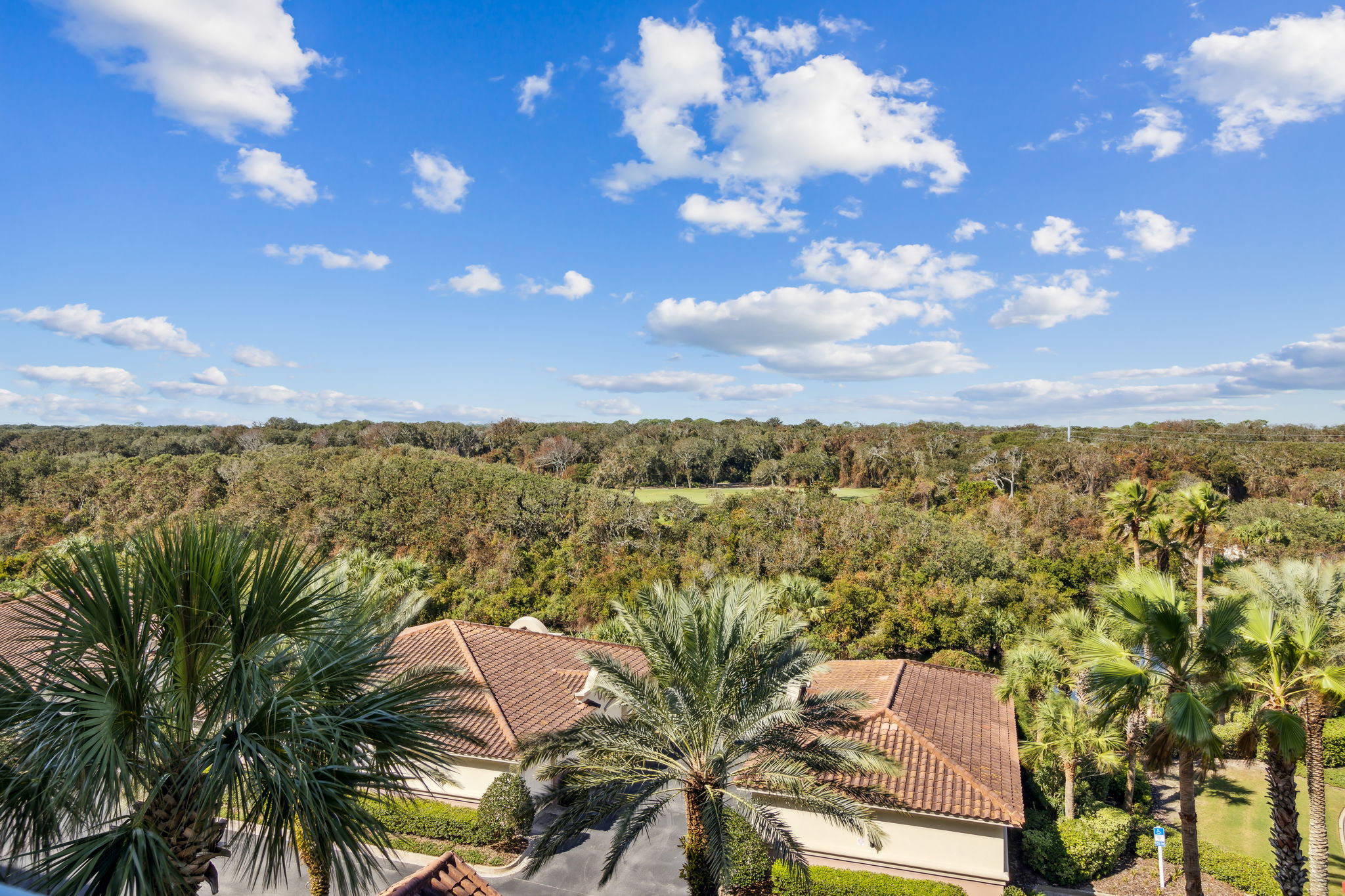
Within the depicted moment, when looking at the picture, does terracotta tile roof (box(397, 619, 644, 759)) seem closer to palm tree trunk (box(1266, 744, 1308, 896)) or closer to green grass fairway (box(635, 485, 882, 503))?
palm tree trunk (box(1266, 744, 1308, 896))

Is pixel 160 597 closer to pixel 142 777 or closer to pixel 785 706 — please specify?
pixel 142 777

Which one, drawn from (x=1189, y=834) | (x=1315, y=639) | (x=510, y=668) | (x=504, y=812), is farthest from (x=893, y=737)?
→ (x=510, y=668)

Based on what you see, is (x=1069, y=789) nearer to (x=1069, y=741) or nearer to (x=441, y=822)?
(x=1069, y=741)

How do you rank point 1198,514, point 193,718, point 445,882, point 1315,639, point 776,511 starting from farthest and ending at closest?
point 776,511 < point 1198,514 < point 1315,639 < point 445,882 < point 193,718

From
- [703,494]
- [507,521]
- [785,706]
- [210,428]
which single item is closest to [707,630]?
[785,706]

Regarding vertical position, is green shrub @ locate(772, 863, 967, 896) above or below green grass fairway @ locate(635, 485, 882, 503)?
below

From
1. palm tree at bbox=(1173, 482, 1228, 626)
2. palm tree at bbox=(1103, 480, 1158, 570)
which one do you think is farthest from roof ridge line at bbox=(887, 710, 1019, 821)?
palm tree at bbox=(1103, 480, 1158, 570)
